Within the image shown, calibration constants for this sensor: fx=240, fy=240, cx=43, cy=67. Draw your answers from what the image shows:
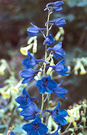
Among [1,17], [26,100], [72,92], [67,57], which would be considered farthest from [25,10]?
[26,100]

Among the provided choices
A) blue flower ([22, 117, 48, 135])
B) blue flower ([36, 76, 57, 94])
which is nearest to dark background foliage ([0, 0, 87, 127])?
blue flower ([36, 76, 57, 94])

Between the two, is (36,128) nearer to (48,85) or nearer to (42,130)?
(42,130)

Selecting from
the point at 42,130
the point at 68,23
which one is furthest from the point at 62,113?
the point at 68,23

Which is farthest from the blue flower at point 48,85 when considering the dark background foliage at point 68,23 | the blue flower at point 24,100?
the dark background foliage at point 68,23

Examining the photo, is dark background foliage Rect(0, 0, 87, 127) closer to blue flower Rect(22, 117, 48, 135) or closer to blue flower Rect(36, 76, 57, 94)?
blue flower Rect(36, 76, 57, 94)

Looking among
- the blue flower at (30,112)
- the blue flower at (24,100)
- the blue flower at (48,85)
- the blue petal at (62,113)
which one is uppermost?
the blue flower at (48,85)

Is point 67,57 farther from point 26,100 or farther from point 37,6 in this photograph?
point 26,100

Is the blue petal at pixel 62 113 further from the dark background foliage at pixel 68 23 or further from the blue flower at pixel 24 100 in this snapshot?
the dark background foliage at pixel 68 23
